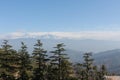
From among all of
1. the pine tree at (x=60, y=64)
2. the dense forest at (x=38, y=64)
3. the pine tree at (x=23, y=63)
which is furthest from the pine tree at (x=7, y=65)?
the pine tree at (x=60, y=64)

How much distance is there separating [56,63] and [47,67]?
635cm

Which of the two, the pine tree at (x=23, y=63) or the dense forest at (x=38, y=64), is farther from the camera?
the pine tree at (x=23, y=63)

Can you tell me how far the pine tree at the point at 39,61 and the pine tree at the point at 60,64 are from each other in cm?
194

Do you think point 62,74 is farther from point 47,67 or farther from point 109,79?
point 109,79

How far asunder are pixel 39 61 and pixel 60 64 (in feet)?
16.8

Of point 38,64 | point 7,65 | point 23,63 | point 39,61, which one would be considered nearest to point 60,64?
point 39,61

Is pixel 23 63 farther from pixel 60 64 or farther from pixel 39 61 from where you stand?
pixel 60 64

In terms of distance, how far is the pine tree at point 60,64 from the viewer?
160 ft

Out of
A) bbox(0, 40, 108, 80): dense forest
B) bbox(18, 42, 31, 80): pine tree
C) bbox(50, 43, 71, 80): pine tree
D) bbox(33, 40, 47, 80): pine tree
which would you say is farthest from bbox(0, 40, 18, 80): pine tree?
bbox(50, 43, 71, 80): pine tree

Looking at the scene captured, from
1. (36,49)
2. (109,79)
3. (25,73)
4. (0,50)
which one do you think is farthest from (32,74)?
(109,79)

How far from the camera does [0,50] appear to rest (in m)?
48.7

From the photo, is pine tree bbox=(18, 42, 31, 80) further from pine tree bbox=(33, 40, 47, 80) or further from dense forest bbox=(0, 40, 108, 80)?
pine tree bbox=(33, 40, 47, 80)

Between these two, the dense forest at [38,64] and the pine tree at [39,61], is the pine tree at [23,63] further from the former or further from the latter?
the pine tree at [39,61]

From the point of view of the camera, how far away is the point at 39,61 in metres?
53.5
